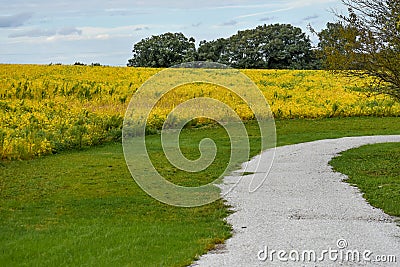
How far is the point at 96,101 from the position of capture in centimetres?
3009

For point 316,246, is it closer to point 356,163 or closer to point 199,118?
point 356,163

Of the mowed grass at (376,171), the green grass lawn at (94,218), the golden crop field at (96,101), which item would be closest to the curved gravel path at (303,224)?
the mowed grass at (376,171)

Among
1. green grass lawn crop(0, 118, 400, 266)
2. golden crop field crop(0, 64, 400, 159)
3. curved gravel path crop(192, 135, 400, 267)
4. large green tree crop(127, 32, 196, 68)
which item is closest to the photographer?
curved gravel path crop(192, 135, 400, 267)

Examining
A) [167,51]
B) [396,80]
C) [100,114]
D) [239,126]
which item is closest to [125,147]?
[100,114]

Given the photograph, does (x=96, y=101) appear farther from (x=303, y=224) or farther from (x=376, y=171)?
(x=303, y=224)

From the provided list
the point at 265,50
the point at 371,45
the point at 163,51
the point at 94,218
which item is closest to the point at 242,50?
the point at 265,50

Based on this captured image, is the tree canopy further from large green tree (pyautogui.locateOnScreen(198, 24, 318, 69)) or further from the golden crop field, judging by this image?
the golden crop field

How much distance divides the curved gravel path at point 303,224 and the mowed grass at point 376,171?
0.93 ft

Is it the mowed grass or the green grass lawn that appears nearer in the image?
the green grass lawn

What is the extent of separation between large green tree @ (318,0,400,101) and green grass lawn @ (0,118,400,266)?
14.4 ft

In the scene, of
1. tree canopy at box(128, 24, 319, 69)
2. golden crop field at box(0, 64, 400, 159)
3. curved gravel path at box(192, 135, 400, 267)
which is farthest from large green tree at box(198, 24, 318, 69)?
curved gravel path at box(192, 135, 400, 267)

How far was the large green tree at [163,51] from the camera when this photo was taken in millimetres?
60531

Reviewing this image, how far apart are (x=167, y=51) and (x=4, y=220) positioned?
51.1m

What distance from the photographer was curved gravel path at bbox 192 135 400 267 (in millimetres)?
7617
